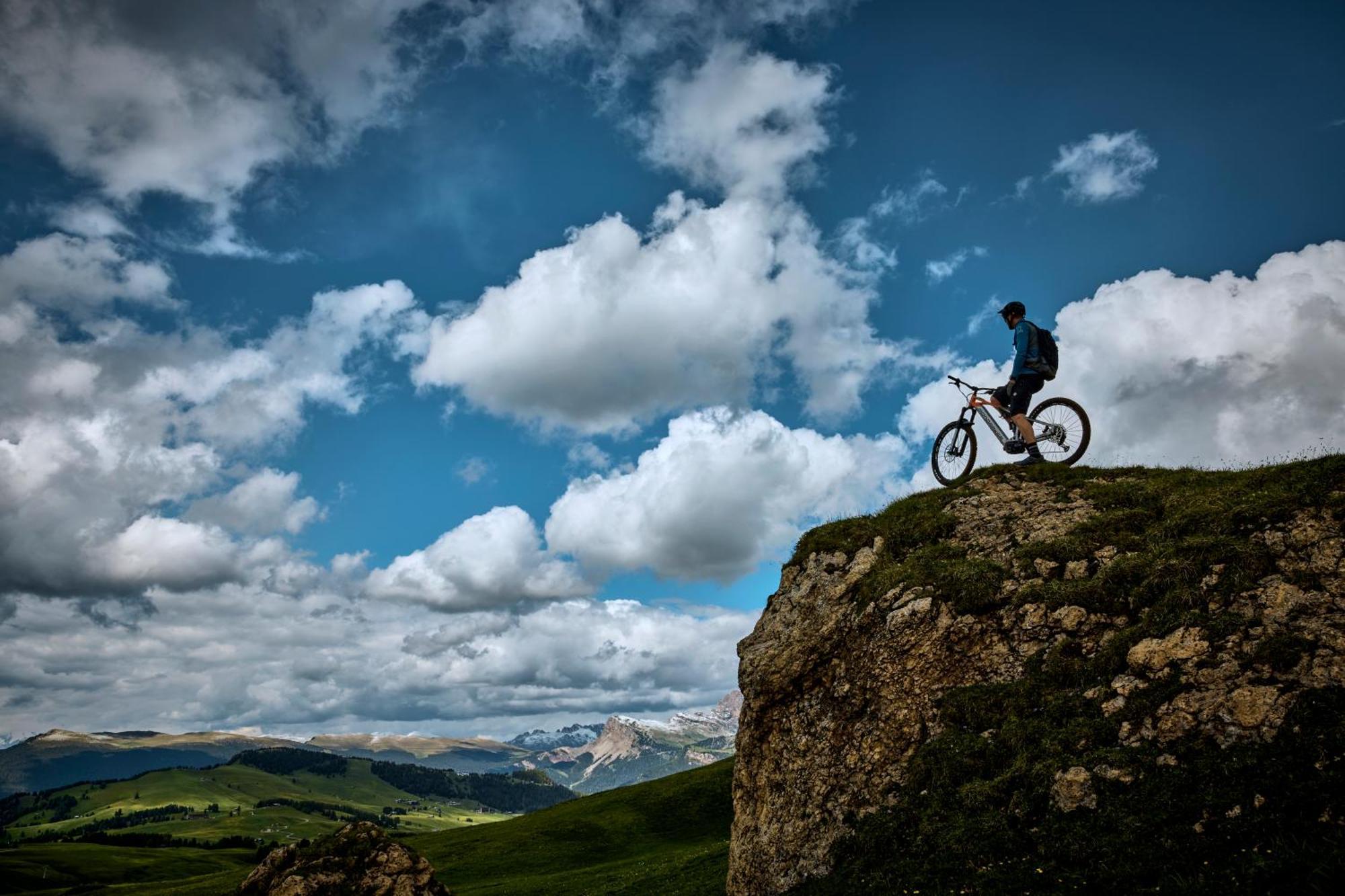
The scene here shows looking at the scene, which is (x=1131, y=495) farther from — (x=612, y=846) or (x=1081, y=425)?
(x=612, y=846)

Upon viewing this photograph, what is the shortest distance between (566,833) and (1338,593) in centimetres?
8032

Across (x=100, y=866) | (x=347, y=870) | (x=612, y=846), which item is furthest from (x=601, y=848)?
(x=100, y=866)

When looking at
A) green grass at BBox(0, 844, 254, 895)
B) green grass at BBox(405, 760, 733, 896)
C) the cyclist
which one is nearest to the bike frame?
the cyclist

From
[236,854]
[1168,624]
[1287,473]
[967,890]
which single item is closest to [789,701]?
[967,890]

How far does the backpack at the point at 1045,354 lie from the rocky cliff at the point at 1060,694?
365 centimetres

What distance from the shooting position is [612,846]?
70.6 meters

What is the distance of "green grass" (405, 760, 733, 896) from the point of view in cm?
4341

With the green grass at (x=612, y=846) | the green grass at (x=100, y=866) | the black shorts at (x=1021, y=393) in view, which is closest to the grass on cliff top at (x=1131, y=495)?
the black shorts at (x=1021, y=393)

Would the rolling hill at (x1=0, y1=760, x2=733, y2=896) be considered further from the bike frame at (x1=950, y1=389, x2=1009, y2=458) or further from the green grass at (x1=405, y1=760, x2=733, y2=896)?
the bike frame at (x1=950, y1=389, x2=1009, y2=458)

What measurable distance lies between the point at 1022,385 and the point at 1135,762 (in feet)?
46.7

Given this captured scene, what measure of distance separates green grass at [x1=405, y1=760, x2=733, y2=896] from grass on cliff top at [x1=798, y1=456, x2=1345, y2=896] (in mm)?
18949

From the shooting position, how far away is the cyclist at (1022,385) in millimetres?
25359

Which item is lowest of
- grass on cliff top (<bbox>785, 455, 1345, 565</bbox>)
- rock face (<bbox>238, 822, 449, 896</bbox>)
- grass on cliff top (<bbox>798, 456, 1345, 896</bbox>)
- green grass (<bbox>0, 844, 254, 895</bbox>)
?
green grass (<bbox>0, 844, 254, 895</bbox>)

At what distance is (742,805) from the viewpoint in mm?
25406
